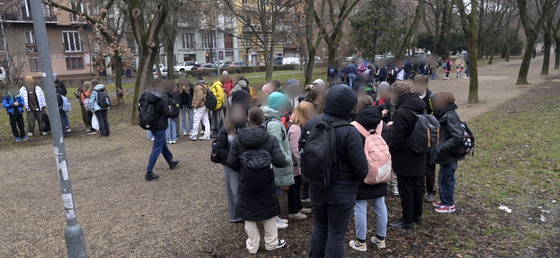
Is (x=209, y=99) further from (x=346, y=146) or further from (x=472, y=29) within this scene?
(x=472, y=29)

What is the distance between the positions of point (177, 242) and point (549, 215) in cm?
483

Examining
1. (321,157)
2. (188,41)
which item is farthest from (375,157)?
(188,41)

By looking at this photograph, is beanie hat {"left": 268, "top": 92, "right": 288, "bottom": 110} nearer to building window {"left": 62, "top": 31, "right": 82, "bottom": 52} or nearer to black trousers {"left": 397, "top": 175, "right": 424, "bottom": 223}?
black trousers {"left": 397, "top": 175, "right": 424, "bottom": 223}

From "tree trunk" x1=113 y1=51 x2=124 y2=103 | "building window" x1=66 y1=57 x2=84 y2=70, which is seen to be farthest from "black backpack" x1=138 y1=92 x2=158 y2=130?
"building window" x1=66 y1=57 x2=84 y2=70

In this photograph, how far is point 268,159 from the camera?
373 centimetres

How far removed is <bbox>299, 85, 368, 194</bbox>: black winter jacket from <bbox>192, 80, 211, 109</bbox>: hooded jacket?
6377mm

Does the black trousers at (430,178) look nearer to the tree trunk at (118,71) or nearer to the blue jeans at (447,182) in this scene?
the blue jeans at (447,182)

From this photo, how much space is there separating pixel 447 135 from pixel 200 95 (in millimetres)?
6209

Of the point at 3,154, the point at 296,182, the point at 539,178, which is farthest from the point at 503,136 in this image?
the point at 3,154

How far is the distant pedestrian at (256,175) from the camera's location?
3713 millimetres

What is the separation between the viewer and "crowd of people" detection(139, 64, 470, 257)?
3195mm

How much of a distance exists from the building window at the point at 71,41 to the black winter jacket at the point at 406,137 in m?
49.6

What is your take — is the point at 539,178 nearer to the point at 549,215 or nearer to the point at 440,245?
the point at 549,215

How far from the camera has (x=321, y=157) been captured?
303 cm
